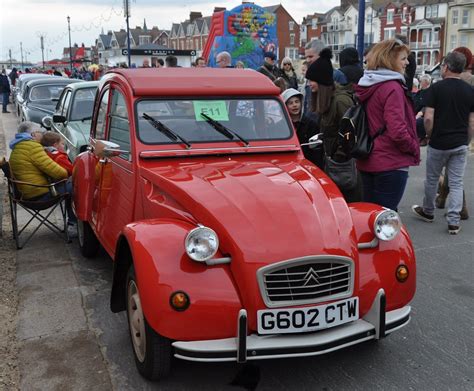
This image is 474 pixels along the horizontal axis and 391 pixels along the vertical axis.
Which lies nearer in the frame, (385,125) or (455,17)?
(385,125)

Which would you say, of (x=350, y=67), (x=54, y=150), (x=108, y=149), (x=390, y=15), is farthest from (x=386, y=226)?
(x=390, y=15)

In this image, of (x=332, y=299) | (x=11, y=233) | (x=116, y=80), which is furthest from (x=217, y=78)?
(x=11, y=233)

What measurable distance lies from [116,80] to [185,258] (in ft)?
7.75

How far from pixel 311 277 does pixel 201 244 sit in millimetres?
658

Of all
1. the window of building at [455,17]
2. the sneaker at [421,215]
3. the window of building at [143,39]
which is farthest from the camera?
the window of building at [143,39]

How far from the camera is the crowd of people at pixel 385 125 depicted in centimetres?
479

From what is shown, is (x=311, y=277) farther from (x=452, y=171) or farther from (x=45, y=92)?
(x=45, y=92)

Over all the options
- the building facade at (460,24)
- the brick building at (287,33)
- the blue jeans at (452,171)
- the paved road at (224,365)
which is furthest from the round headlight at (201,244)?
the brick building at (287,33)

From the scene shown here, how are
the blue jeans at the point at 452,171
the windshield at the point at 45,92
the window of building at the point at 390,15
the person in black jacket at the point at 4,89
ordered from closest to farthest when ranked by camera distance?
1. the blue jeans at the point at 452,171
2. the windshield at the point at 45,92
3. the person in black jacket at the point at 4,89
4. the window of building at the point at 390,15

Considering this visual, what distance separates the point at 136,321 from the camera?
11.3ft

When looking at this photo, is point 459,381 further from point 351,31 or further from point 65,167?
point 351,31

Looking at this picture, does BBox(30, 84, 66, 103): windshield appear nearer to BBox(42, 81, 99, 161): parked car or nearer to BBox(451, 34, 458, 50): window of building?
BBox(42, 81, 99, 161): parked car

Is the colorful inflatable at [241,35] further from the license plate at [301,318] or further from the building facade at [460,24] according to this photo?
the building facade at [460,24]

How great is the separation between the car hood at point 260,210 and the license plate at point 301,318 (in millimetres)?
125
